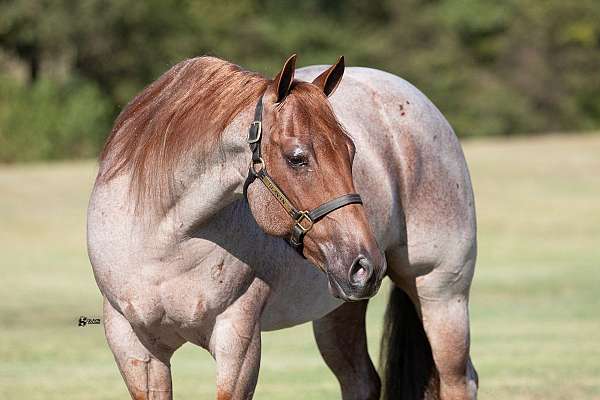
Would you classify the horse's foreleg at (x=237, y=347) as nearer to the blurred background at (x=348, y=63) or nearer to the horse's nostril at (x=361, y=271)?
the horse's nostril at (x=361, y=271)

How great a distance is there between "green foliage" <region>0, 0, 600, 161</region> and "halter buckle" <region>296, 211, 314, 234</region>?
34.1 m

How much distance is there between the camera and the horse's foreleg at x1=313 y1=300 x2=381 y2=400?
19.9 ft

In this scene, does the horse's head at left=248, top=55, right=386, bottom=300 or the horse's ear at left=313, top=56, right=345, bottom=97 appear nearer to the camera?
the horse's head at left=248, top=55, right=386, bottom=300

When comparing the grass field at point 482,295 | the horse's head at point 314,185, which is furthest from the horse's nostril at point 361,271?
the grass field at point 482,295

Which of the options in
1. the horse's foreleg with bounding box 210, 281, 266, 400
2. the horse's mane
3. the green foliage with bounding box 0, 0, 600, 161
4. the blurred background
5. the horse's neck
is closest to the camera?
the horse's neck

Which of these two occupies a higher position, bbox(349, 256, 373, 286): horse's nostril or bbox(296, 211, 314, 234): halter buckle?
bbox(296, 211, 314, 234): halter buckle

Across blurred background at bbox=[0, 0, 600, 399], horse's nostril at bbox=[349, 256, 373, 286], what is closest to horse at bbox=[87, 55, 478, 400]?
horse's nostril at bbox=[349, 256, 373, 286]

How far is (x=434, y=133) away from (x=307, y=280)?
3.92ft

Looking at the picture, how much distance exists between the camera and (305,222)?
12.9 feet

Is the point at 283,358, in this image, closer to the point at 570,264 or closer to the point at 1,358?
the point at 1,358

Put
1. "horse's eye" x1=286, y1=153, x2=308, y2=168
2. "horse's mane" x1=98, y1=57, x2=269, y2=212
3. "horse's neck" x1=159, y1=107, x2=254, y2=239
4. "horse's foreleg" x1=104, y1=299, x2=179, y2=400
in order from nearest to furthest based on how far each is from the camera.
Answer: "horse's eye" x1=286, y1=153, x2=308, y2=168 < "horse's neck" x1=159, y1=107, x2=254, y2=239 < "horse's mane" x1=98, y1=57, x2=269, y2=212 < "horse's foreleg" x1=104, y1=299, x2=179, y2=400

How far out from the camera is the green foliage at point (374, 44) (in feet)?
129

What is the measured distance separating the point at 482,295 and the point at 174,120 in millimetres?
11747

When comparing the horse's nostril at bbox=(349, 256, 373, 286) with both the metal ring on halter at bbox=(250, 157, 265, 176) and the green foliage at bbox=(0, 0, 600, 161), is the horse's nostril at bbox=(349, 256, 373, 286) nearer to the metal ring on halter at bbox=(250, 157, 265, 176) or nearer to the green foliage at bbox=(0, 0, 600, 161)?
the metal ring on halter at bbox=(250, 157, 265, 176)
